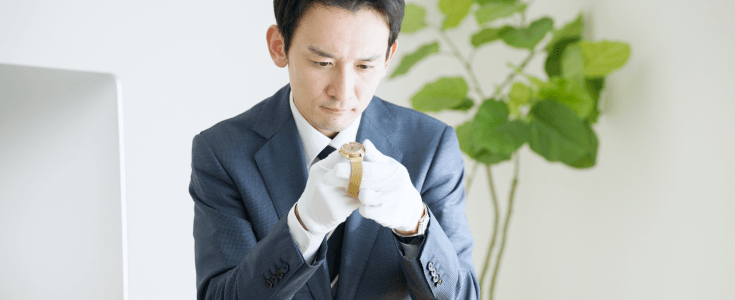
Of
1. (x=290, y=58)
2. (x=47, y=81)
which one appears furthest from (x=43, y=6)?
(x=290, y=58)

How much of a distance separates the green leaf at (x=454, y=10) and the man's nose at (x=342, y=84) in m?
1.15

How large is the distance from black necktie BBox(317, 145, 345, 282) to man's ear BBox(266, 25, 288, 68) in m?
0.17

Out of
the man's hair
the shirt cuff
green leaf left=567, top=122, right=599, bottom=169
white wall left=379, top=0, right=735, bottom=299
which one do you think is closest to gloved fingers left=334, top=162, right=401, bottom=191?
the shirt cuff

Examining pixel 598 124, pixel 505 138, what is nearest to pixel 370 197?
pixel 505 138

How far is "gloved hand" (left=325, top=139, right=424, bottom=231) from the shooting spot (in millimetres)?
740

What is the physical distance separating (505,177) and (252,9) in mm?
1251

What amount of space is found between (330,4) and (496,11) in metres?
1.10

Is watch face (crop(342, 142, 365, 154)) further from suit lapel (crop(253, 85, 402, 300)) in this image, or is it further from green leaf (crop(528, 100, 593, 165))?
green leaf (crop(528, 100, 593, 165))

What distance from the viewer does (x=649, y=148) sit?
1.59 meters

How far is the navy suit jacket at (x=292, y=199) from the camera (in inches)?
37.0

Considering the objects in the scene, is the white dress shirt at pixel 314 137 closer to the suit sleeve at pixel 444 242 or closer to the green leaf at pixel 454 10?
the suit sleeve at pixel 444 242

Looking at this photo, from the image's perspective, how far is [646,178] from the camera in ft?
5.27

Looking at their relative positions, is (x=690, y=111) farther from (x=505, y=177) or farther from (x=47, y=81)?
(x=47, y=81)

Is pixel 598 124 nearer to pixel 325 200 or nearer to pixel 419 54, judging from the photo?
pixel 419 54
